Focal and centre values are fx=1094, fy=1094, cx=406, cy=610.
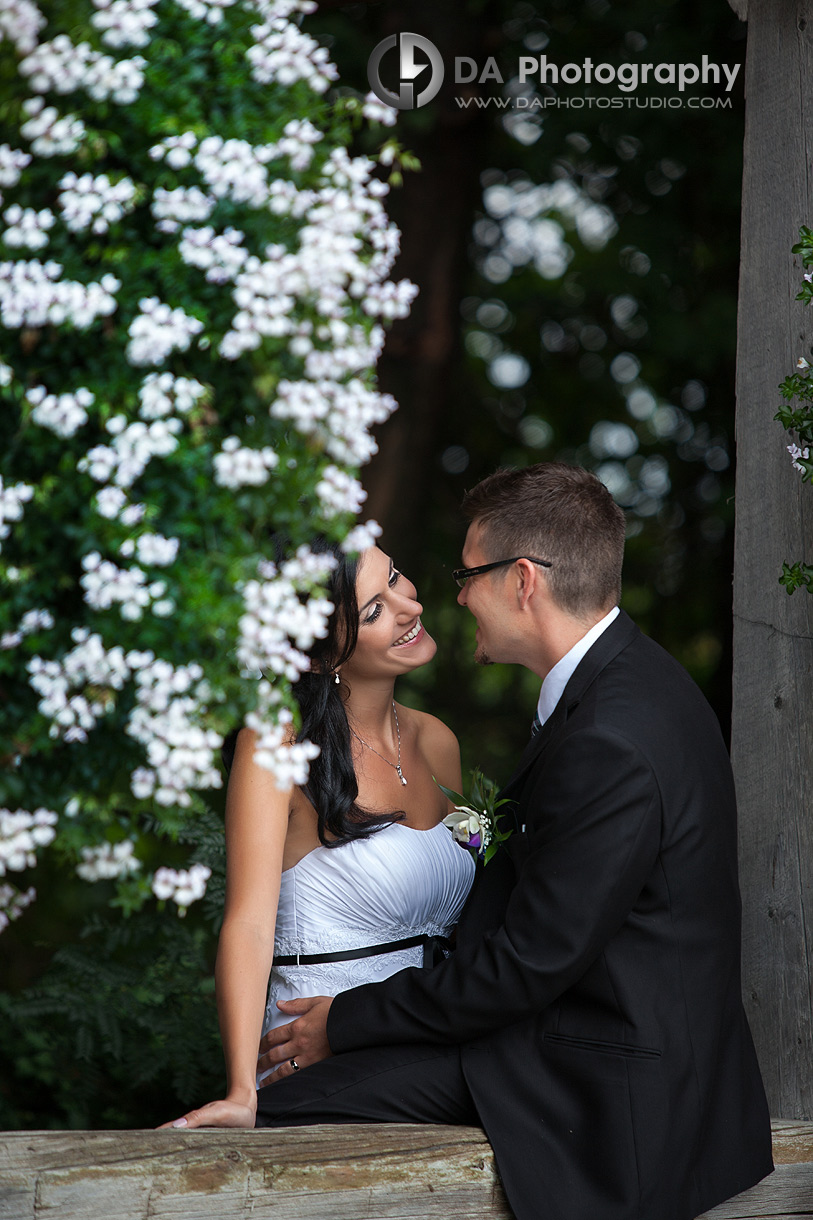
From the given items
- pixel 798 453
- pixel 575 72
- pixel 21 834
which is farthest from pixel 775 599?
pixel 575 72

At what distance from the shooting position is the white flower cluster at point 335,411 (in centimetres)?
119

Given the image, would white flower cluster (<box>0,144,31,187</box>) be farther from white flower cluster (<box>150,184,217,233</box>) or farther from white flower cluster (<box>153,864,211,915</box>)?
white flower cluster (<box>153,864,211,915</box>)

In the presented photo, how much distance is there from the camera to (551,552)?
2.31m

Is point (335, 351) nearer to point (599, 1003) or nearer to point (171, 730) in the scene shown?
point (171, 730)

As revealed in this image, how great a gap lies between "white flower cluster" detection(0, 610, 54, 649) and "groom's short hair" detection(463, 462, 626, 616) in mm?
1314

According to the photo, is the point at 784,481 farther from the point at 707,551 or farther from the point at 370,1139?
the point at 707,551

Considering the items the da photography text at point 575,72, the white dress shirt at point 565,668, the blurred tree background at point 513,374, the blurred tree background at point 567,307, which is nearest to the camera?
the white dress shirt at point 565,668

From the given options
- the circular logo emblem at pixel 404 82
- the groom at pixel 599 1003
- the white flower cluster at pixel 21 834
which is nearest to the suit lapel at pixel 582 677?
the groom at pixel 599 1003

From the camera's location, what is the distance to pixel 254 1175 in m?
1.81

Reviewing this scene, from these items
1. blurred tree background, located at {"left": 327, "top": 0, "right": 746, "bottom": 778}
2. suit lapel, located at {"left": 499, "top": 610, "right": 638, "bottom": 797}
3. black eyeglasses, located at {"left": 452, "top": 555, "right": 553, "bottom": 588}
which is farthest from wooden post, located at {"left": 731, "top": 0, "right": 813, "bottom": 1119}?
blurred tree background, located at {"left": 327, "top": 0, "right": 746, "bottom": 778}

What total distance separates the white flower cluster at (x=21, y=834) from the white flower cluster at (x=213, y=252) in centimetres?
61

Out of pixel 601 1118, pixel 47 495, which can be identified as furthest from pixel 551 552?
pixel 47 495

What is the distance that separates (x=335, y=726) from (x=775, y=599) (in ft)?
3.41

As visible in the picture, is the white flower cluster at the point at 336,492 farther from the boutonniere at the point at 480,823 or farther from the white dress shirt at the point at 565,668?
the boutonniere at the point at 480,823
